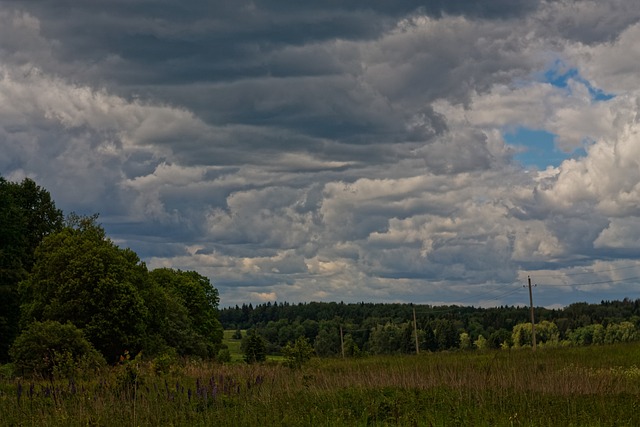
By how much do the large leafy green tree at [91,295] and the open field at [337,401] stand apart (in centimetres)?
2551

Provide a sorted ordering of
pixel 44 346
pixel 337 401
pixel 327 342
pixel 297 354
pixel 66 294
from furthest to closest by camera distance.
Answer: pixel 327 342
pixel 66 294
pixel 297 354
pixel 44 346
pixel 337 401

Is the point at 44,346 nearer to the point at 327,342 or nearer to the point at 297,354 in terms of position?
the point at 297,354

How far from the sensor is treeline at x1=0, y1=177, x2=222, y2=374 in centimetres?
3478

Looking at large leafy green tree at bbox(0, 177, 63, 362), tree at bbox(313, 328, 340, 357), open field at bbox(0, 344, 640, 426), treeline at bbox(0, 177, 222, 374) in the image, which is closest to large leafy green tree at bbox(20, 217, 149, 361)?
treeline at bbox(0, 177, 222, 374)

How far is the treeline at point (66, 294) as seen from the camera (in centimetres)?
3478

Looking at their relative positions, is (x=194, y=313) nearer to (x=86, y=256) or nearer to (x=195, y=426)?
(x=86, y=256)

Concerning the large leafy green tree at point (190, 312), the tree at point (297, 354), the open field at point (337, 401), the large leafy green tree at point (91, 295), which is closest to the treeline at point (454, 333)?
the large leafy green tree at point (190, 312)

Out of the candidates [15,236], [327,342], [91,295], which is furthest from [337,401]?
[327,342]

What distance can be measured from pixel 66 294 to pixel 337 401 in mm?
34606

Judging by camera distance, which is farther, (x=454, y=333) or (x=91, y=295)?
(x=454, y=333)

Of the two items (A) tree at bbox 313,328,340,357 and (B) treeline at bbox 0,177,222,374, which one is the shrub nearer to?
(B) treeline at bbox 0,177,222,374

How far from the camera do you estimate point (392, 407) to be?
16.6m

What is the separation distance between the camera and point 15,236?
204 feet

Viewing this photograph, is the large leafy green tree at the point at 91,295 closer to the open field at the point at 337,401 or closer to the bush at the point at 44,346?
the bush at the point at 44,346
